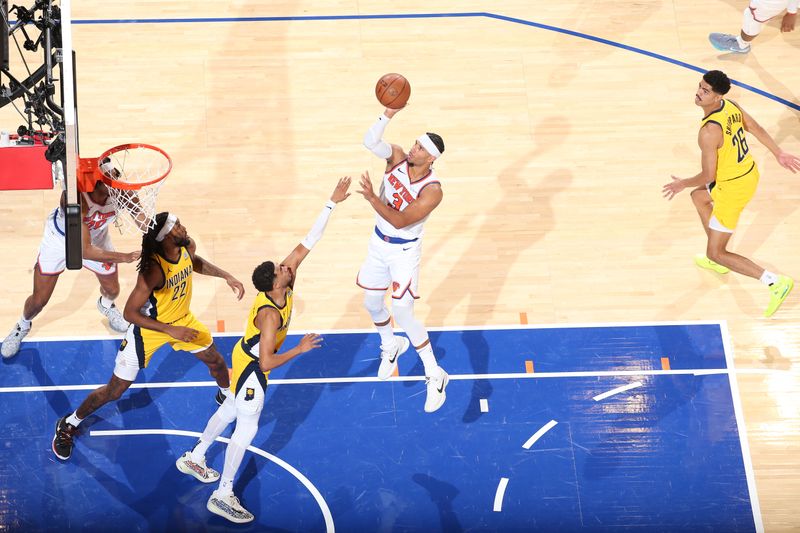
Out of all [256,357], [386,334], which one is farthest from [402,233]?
[256,357]

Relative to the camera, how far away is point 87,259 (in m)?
8.24

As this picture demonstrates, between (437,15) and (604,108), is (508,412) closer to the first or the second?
(604,108)

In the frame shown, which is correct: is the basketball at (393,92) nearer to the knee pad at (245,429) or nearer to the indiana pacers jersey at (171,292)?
the indiana pacers jersey at (171,292)

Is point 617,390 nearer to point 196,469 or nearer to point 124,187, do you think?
point 196,469

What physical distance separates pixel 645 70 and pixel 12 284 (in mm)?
6973

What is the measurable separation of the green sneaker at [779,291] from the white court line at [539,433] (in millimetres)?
2376

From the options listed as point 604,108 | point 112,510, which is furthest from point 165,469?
point 604,108

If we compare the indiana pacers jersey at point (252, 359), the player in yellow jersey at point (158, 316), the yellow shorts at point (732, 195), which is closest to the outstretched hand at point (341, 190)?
the indiana pacers jersey at point (252, 359)

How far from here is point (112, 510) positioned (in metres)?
8.14

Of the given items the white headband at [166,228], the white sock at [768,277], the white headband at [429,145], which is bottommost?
the white sock at [768,277]

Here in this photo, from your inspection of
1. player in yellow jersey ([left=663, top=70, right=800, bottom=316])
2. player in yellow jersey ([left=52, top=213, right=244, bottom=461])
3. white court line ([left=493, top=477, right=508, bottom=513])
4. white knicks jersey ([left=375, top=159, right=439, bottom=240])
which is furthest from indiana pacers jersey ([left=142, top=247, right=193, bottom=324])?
player in yellow jersey ([left=663, top=70, right=800, bottom=316])

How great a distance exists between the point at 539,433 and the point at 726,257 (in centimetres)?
241

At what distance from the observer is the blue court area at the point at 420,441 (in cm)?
819

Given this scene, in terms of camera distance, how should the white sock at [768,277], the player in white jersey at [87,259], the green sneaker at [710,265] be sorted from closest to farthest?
1. the player in white jersey at [87,259]
2. the white sock at [768,277]
3. the green sneaker at [710,265]
